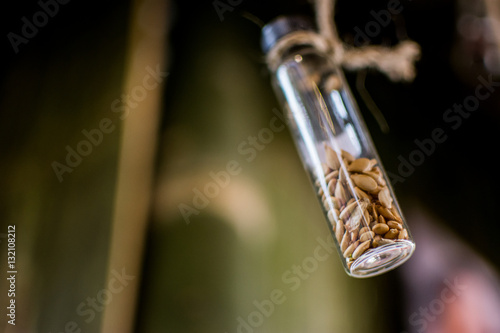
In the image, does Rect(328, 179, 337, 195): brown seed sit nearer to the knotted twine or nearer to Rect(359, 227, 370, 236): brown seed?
Rect(359, 227, 370, 236): brown seed

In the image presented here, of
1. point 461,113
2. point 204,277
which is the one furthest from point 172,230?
point 461,113

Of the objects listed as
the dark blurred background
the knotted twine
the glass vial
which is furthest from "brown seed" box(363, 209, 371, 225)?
the dark blurred background

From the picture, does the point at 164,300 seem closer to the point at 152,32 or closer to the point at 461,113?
the point at 152,32

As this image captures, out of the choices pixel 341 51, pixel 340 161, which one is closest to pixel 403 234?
pixel 340 161

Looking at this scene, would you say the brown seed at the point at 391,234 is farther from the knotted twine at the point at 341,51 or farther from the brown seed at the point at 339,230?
the knotted twine at the point at 341,51

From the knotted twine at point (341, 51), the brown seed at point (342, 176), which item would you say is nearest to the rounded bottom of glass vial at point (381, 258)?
the brown seed at point (342, 176)

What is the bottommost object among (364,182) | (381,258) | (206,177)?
(381,258)

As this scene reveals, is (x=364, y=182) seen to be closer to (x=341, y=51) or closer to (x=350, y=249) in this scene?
(x=350, y=249)
